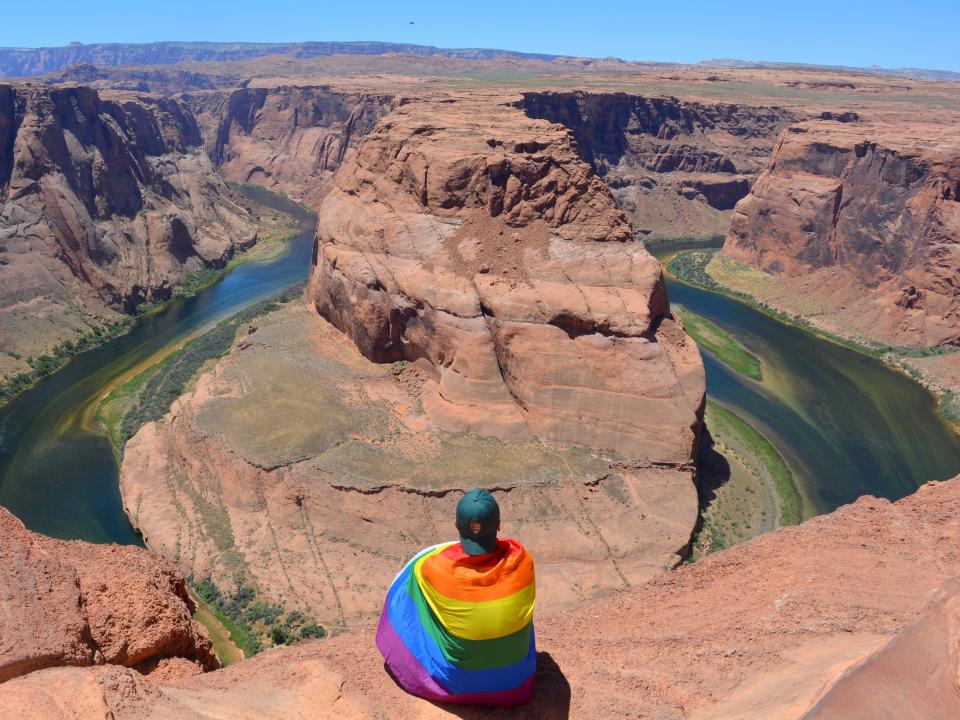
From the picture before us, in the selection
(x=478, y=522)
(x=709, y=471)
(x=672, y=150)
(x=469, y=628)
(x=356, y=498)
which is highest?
(x=672, y=150)

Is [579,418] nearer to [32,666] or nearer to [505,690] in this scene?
[505,690]

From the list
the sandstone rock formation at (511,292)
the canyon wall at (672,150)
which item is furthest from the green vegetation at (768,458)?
the canyon wall at (672,150)

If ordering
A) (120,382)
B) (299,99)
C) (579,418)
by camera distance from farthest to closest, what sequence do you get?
(299,99) → (120,382) → (579,418)

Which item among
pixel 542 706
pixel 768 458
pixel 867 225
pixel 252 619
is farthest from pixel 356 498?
pixel 867 225

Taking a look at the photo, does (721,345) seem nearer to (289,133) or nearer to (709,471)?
(709,471)

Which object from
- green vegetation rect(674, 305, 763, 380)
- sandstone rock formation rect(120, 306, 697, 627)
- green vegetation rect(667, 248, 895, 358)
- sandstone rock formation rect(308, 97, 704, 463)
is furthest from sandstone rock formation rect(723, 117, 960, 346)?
sandstone rock formation rect(120, 306, 697, 627)

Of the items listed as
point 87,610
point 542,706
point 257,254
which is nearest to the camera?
point 542,706

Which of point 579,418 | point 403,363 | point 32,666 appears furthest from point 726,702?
point 403,363
